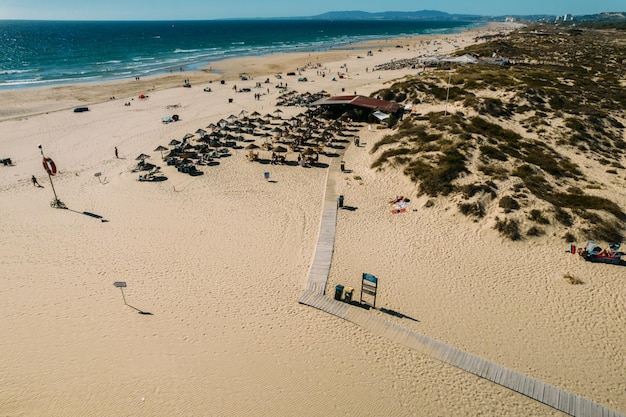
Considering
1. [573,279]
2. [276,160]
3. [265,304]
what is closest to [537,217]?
[573,279]

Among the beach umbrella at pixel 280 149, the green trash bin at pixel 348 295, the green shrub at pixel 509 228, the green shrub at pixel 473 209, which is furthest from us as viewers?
the beach umbrella at pixel 280 149

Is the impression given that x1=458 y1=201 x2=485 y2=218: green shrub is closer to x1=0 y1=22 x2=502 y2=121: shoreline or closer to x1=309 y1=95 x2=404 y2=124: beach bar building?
x1=309 y1=95 x2=404 y2=124: beach bar building

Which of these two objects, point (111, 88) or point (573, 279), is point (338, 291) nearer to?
point (573, 279)

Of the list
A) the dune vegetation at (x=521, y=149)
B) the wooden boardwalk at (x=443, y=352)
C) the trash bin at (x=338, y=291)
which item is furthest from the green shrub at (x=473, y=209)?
the trash bin at (x=338, y=291)

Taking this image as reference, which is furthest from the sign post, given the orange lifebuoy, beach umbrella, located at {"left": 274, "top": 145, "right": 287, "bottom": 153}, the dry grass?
the orange lifebuoy

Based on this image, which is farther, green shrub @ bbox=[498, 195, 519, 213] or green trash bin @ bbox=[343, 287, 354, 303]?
green shrub @ bbox=[498, 195, 519, 213]

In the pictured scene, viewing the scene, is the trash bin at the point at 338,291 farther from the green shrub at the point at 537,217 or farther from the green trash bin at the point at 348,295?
the green shrub at the point at 537,217
